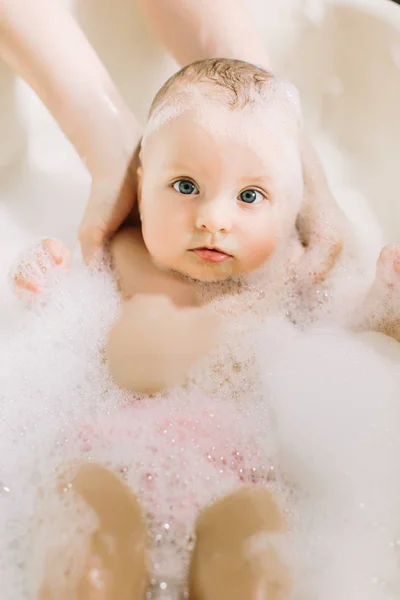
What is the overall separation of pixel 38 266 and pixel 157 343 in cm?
21

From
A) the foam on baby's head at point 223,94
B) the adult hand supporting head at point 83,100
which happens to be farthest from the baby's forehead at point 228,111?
the adult hand supporting head at point 83,100

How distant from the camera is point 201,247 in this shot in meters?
0.84

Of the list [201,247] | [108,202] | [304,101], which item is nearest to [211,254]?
[201,247]

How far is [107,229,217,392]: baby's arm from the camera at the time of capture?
89 centimetres

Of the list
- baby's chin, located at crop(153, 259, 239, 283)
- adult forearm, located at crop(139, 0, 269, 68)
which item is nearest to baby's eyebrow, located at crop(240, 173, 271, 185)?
baby's chin, located at crop(153, 259, 239, 283)

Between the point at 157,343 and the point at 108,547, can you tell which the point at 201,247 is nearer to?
the point at 157,343

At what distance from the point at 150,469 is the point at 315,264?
1.32 feet

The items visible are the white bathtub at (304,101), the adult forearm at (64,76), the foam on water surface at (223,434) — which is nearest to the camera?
the foam on water surface at (223,434)

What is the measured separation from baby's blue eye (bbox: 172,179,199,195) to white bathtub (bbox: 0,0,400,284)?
0.49 m

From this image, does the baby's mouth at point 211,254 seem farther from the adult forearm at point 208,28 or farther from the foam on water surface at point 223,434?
the adult forearm at point 208,28

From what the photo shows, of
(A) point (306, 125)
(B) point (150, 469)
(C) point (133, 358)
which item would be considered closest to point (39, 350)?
(C) point (133, 358)

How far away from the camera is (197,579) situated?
0.70 m

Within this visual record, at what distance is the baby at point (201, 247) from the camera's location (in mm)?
706

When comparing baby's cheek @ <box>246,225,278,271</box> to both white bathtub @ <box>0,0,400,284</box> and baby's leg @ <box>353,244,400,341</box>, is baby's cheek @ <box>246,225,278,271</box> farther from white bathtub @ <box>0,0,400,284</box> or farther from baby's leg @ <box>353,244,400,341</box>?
white bathtub @ <box>0,0,400,284</box>
